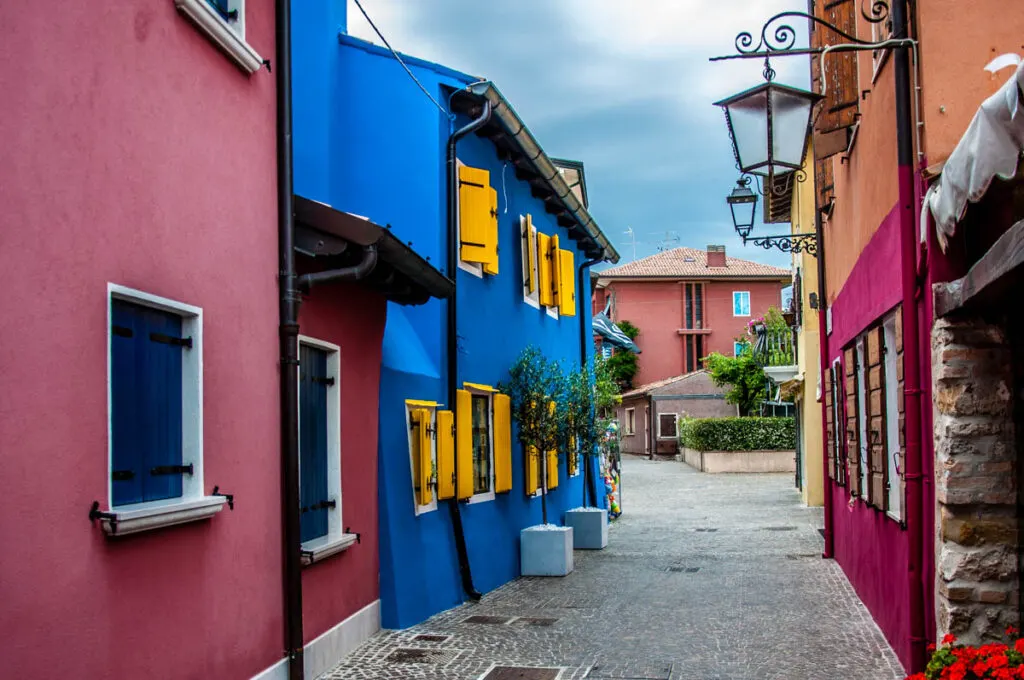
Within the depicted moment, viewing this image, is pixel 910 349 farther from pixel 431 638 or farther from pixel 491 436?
pixel 491 436

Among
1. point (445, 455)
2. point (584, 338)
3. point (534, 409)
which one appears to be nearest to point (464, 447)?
point (445, 455)

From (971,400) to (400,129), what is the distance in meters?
6.73

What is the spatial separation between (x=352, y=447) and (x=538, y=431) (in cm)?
488

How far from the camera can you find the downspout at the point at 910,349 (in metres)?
6.64

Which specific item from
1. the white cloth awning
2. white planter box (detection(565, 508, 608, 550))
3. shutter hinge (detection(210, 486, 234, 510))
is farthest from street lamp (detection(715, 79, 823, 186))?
white planter box (detection(565, 508, 608, 550))

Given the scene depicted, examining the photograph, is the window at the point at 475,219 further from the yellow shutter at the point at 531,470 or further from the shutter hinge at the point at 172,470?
the shutter hinge at the point at 172,470

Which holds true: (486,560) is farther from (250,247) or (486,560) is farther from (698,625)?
(250,247)

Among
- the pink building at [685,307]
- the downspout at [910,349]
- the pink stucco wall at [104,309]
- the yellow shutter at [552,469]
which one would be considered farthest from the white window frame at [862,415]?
the pink building at [685,307]

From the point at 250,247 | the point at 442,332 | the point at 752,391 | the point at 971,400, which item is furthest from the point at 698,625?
the point at 752,391

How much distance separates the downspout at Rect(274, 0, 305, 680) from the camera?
Result: 706 centimetres

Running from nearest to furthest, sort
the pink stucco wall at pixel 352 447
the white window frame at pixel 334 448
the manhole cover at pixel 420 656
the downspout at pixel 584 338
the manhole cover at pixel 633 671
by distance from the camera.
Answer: the manhole cover at pixel 633 671 → the pink stucco wall at pixel 352 447 → the manhole cover at pixel 420 656 → the white window frame at pixel 334 448 → the downspout at pixel 584 338

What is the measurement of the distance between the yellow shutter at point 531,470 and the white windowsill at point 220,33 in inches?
311

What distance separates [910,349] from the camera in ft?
22.2

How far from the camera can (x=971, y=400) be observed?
19.4ft
